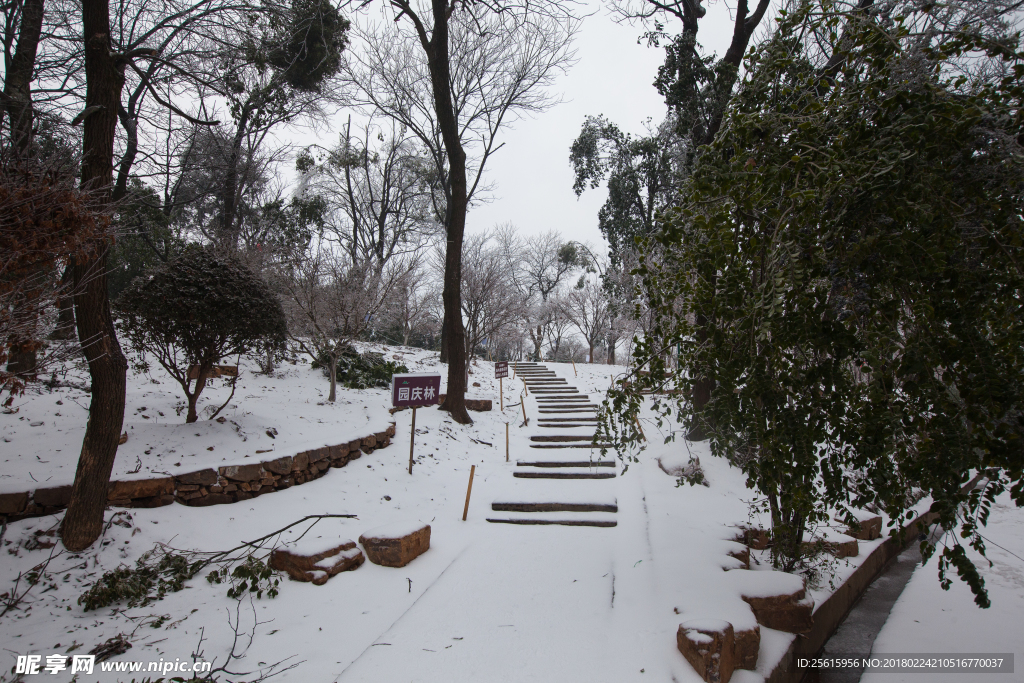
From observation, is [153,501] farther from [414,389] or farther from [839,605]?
[839,605]

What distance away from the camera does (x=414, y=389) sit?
6156mm

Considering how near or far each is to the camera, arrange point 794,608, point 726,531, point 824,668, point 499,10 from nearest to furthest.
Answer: point 794,608 < point 824,668 < point 726,531 < point 499,10

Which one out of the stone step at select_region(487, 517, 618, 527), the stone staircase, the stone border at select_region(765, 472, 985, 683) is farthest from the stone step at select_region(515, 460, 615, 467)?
the stone border at select_region(765, 472, 985, 683)

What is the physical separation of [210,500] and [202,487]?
0.47 ft

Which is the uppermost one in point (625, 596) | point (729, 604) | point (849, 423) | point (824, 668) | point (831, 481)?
point (849, 423)

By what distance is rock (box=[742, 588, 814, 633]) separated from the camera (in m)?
2.99

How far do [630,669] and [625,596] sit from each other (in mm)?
817

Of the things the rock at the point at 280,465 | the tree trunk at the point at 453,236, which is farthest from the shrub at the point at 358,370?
the rock at the point at 280,465

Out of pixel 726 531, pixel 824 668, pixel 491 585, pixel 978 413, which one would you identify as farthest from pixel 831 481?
pixel 491 585

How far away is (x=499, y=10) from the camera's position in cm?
555

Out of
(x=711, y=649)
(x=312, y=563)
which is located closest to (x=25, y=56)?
(x=312, y=563)

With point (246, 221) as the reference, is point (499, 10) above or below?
above

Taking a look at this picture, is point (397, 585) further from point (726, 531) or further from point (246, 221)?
point (246, 221)

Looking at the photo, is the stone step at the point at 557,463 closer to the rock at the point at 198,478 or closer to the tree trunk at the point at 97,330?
the rock at the point at 198,478
